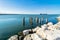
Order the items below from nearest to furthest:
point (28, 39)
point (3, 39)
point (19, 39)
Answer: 1. point (28, 39)
2. point (19, 39)
3. point (3, 39)

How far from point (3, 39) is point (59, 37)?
7.52 m

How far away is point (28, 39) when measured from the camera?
812 cm

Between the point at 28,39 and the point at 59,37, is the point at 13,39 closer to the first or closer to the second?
the point at 28,39

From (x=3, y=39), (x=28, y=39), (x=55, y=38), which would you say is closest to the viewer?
(x=55, y=38)

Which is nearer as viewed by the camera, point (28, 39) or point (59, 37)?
point (59, 37)

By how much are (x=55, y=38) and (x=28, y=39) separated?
345cm


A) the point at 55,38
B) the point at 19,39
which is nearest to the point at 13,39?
the point at 19,39

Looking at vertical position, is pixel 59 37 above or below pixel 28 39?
above

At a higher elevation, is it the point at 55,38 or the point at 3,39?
the point at 55,38

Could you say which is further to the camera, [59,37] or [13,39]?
[13,39]

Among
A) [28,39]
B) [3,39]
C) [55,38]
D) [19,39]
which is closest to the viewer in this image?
[55,38]

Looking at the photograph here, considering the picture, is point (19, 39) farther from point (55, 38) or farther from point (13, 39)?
point (55, 38)

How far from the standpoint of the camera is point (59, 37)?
5602 millimetres

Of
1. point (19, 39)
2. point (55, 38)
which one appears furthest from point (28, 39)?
point (55, 38)
